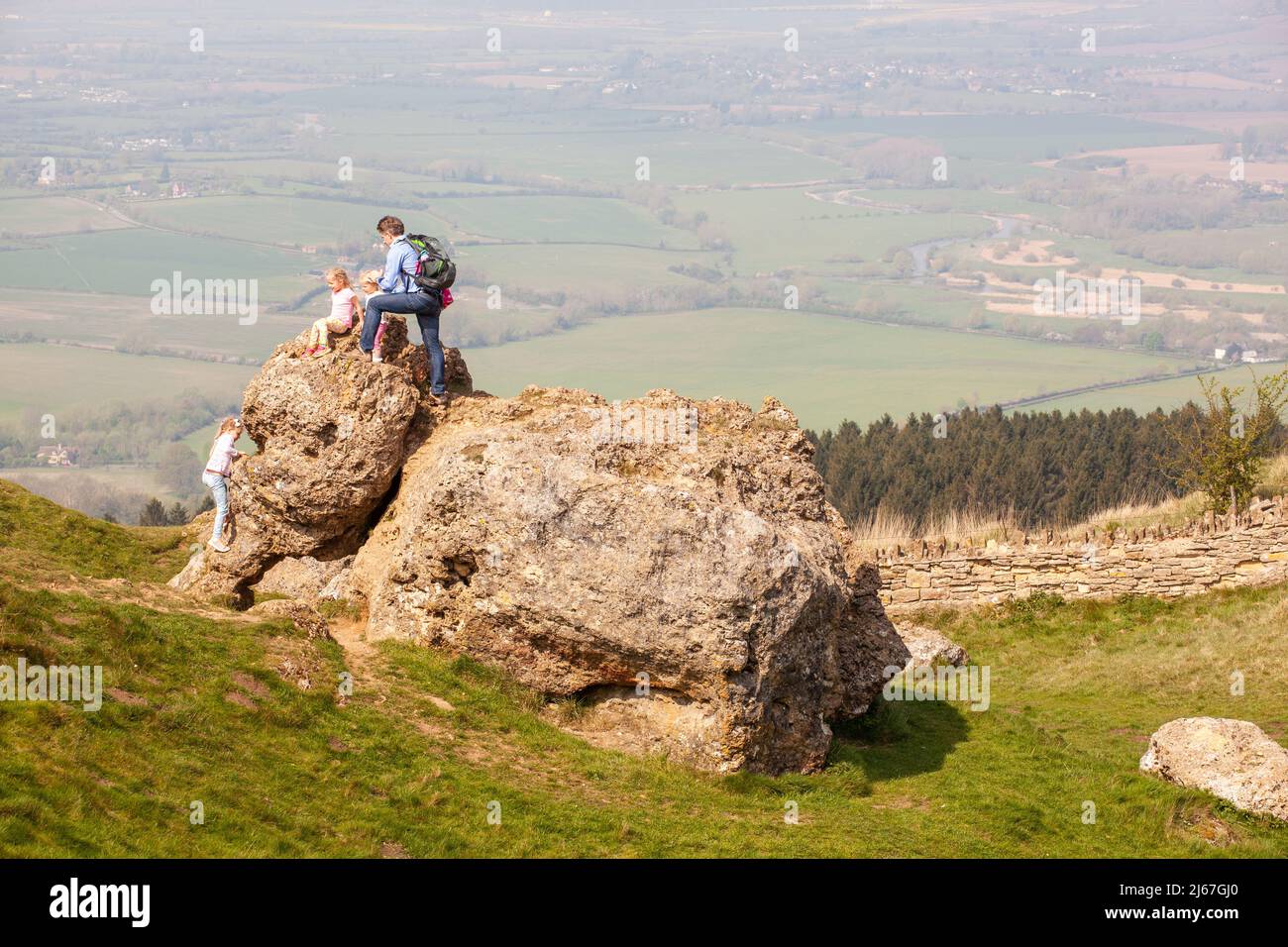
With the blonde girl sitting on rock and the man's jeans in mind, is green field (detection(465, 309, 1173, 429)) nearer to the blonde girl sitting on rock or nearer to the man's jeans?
the man's jeans

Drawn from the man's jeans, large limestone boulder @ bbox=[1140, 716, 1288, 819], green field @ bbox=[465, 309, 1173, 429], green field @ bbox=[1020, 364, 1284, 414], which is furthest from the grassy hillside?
green field @ bbox=[1020, 364, 1284, 414]

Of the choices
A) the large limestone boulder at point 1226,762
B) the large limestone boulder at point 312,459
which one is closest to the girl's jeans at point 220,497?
the large limestone boulder at point 312,459

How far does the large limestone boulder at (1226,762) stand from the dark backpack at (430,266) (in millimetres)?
12964

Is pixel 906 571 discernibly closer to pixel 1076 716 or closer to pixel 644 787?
pixel 1076 716

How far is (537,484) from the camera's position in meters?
18.5

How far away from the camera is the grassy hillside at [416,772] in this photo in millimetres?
13367

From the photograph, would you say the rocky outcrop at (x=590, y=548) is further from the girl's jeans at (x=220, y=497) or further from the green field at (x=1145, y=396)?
the green field at (x=1145, y=396)

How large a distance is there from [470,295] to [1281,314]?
4427 inches

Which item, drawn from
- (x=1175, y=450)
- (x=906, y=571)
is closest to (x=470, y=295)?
(x=1175, y=450)

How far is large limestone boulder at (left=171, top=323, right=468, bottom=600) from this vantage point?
20781mm

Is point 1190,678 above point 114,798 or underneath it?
underneath

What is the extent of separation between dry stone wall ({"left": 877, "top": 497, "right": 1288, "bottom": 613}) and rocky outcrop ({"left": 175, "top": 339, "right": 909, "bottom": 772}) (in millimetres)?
9125

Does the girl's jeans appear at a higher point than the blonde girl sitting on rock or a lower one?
lower

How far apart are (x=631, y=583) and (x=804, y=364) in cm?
13934
